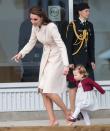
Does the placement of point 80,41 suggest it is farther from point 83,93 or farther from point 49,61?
point 83,93

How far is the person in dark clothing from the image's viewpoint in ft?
36.1

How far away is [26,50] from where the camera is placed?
9.14 m

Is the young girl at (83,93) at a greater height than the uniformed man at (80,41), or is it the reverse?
the uniformed man at (80,41)

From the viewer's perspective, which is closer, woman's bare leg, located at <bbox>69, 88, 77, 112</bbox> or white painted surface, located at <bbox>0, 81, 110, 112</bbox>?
woman's bare leg, located at <bbox>69, 88, 77, 112</bbox>

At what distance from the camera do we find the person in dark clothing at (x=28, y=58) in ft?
36.1

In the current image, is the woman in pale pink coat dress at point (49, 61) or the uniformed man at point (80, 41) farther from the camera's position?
the uniformed man at point (80, 41)

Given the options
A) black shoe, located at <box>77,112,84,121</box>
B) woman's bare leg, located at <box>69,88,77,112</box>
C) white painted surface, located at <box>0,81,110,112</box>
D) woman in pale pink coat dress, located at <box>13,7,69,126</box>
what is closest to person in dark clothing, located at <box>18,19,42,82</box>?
white painted surface, located at <box>0,81,110,112</box>

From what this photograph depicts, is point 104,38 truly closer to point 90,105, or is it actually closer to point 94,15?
point 94,15

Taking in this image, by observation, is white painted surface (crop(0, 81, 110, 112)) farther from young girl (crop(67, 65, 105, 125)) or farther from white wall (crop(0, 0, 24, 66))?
young girl (crop(67, 65, 105, 125))

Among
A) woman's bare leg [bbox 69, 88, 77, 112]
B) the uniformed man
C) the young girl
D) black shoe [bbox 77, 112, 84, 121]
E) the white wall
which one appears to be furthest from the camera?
the white wall

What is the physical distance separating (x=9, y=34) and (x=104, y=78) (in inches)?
70.6

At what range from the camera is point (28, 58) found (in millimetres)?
11055

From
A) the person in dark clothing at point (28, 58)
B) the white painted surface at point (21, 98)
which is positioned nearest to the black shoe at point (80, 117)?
the white painted surface at point (21, 98)

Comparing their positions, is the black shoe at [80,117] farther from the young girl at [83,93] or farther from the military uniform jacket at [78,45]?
the military uniform jacket at [78,45]
